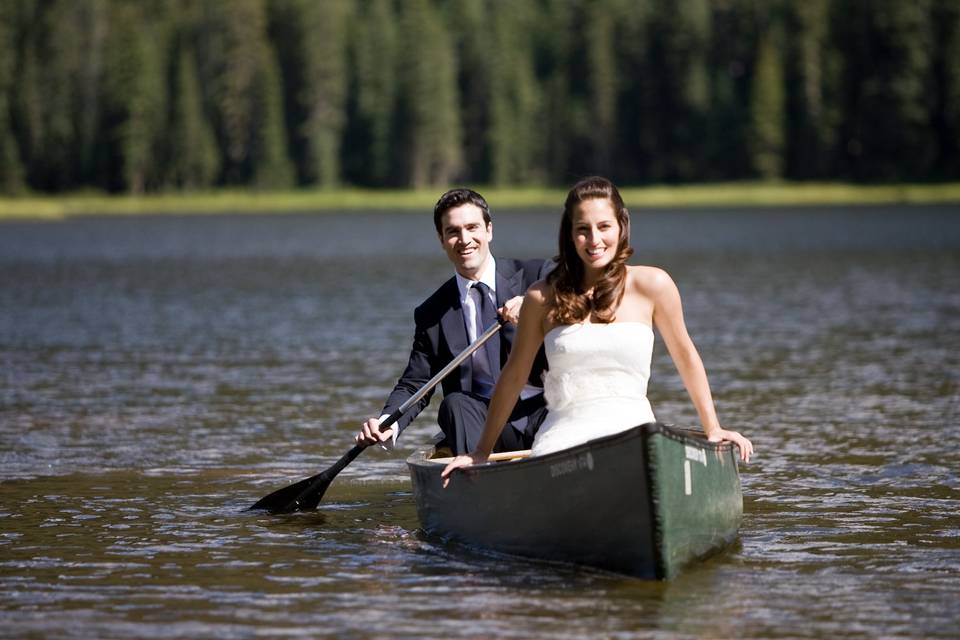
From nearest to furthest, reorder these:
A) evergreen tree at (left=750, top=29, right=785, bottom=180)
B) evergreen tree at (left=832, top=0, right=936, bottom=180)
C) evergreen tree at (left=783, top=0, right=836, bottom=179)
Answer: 1. evergreen tree at (left=832, top=0, right=936, bottom=180)
2. evergreen tree at (left=750, top=29, right=785, bottom=180)
3. evergreen tree at (left=783, top=0, right=836, bottom=179)

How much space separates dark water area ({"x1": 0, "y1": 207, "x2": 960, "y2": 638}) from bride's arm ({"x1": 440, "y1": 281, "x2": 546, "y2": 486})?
32.5 inches

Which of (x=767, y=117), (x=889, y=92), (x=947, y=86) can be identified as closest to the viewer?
(x=947, y=86)

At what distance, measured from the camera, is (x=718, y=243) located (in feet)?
188

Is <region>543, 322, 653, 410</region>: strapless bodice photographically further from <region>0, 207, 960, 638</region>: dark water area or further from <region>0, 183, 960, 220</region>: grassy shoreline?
<region>0, 183, 960, 220</region>: grassy shoreline

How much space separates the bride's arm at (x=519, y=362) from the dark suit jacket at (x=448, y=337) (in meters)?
0.74

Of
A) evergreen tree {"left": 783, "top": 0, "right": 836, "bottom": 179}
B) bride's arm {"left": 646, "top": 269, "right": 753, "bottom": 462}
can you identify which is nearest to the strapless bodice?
bride's arm {"left": 646, "top": 269, "right": 753, "bottom": 462}

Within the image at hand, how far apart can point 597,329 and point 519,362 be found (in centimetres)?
48

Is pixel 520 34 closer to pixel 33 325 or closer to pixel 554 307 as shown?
pixel 33 325

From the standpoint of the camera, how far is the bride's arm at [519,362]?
26.8 ft

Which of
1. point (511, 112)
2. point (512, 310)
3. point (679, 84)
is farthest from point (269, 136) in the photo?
point (512, 310)

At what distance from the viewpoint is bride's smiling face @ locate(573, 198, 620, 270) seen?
7824mm

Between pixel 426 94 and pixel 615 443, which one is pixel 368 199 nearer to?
pixel 426 94

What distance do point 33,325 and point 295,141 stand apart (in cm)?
9560

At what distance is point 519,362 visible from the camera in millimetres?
8273
